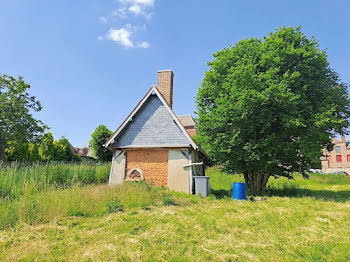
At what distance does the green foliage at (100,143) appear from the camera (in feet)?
102

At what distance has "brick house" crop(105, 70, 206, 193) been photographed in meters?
13.2

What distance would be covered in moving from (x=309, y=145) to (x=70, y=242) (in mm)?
11695

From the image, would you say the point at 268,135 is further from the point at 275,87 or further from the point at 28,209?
the point at 28,209

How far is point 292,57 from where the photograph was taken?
1338 cm

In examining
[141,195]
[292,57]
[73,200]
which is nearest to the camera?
[73,200]

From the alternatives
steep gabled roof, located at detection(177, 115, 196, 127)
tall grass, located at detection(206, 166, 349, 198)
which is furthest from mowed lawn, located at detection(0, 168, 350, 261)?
steep gabled roof, located at detection(177, 115, 196, 127)

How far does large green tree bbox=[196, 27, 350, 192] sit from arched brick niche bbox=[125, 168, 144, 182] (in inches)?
169

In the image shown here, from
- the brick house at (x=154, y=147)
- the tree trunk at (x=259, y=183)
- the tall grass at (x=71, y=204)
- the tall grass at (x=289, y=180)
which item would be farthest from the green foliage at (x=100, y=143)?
the tall grass at (x=71, y=204)

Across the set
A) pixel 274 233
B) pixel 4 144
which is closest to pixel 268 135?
pixel 274 233

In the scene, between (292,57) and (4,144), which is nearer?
(292,57)

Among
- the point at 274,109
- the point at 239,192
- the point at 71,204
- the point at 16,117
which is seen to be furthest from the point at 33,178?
the point at 16,117

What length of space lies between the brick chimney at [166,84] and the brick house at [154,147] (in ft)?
4.35

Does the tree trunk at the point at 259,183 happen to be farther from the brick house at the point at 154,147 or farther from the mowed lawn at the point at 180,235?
the mowed lawn at the point at 180,235

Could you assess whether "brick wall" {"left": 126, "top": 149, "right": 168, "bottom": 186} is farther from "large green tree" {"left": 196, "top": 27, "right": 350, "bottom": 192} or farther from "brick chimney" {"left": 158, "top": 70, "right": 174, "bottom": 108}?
"brick chimney" {"left": 158, "top": 70, "right": 174, "bottom": 108}
